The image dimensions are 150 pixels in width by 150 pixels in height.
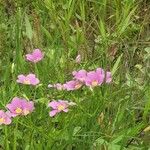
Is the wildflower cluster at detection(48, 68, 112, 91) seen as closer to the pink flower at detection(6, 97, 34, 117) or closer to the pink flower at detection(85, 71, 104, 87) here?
the pink flower at detection(85, 71, 104, 87)

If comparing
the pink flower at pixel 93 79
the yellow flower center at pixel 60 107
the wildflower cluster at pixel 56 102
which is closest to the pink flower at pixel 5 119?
→ the wildflower cluster at pixel 56 102

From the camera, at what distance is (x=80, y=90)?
5.63 ft

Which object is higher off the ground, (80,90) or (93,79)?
(93,79)

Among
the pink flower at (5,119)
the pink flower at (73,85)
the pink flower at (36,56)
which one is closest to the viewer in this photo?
the pink flower at (5,119)

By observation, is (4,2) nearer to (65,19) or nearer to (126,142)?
(65,19)

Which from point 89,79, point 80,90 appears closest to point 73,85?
point 89,79

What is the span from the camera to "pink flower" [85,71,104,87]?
4.89ft

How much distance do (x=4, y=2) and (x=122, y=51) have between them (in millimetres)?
704

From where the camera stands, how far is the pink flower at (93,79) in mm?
1490

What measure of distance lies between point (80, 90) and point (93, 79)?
0.22m

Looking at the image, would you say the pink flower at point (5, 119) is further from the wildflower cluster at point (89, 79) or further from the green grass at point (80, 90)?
the wildflower cluster at point (89, 79)

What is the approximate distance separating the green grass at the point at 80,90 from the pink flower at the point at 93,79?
0.06 meters

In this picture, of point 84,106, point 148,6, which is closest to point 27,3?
point 148,6

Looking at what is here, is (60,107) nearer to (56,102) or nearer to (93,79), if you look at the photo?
(56,102)
